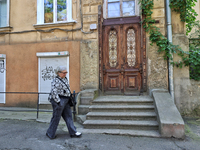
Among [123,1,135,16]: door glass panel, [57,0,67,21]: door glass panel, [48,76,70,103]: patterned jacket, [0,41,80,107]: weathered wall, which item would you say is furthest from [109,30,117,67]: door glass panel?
[48,76,70,103]: patterned jacket

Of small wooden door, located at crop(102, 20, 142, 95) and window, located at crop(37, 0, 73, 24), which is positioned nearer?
small wooden door, located at crop(102, 20, 142, 95)

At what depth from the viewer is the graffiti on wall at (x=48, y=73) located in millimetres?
6902

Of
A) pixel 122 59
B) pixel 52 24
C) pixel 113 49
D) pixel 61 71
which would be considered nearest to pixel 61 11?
pixel 52 24

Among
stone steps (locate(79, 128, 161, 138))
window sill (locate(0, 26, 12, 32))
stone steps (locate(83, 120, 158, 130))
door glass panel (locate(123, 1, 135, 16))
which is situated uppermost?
door glass panel (locate(123, 1, 135, 16))

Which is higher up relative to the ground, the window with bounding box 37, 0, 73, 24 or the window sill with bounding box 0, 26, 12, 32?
the window with bounding box 37, 0, 73, 24

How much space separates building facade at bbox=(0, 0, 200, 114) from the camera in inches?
232

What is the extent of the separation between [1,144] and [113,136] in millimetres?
2404

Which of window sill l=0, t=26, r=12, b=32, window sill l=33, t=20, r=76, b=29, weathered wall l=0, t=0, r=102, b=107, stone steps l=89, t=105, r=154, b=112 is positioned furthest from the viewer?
window sill l=0, t=26, r=12, b=32

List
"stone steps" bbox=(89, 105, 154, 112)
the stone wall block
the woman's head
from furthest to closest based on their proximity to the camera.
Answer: the stone wall block → "stone steps" bbox=(89, 105, 154, 112) → the woman's head

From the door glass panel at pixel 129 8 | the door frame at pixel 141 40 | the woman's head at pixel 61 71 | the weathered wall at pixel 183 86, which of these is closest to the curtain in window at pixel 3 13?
the door frame at pixel 141 40

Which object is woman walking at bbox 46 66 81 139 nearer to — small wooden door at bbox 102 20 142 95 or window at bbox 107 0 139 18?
small wooden door at bbox 102 20 142 95

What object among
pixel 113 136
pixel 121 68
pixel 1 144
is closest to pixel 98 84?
pixel 121 68

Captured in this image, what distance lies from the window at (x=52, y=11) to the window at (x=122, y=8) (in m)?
1.72

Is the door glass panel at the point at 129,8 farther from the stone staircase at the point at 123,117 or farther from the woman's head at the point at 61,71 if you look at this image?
the woman's head at the point at 61,71
